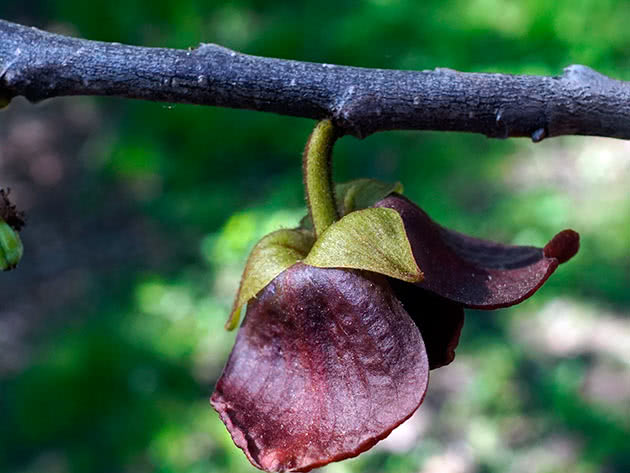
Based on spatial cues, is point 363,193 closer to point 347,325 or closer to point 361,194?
point 361,194

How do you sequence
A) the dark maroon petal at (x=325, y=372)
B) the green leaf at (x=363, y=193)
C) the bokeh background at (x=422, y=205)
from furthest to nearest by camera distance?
the bokeh background at (x=422, y=205) → the green leaf at (x=363, y=193) → the dark maroon petal at (x=325, y=372)

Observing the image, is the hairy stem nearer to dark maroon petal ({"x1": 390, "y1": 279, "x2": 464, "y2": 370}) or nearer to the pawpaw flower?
the pawpaw flower

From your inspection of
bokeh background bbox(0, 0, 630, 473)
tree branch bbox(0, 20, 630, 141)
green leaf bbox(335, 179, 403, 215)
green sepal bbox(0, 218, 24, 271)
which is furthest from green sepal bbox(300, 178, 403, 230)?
bokeh background bbox(0, 0, 630, 473)

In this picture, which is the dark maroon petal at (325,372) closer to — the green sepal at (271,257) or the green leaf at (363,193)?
the green sepal at (271,257)

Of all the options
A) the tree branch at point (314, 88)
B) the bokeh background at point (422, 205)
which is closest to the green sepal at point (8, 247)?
the tree branch at point (314, 88)

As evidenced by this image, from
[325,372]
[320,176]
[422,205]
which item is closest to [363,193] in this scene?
[320,176]

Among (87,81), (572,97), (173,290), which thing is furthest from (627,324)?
(87,81)
